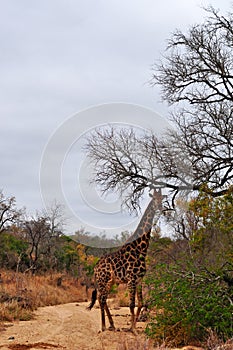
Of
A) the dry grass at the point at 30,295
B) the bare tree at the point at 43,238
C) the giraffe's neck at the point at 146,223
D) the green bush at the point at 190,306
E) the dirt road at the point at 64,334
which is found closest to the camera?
the green bush at the point at 190,306

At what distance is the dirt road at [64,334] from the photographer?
9950 millimetres

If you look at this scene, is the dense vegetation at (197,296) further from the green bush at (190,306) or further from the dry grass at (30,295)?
the dry grass at (30,295)

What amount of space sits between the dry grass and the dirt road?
464mm

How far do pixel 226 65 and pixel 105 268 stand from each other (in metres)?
6.61

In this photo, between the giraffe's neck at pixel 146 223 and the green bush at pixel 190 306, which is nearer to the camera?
the green bush at pixel 190 306

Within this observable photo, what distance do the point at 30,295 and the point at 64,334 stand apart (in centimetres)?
662

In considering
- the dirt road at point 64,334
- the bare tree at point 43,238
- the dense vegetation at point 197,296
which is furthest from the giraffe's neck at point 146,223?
the bare tree at point 43,238

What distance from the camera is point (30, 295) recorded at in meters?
18.0

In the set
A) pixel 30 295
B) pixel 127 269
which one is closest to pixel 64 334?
pixel 127 269

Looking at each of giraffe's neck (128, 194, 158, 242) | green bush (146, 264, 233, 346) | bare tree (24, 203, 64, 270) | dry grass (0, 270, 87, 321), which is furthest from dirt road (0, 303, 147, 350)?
bare tree (24, 203, 64, 270)

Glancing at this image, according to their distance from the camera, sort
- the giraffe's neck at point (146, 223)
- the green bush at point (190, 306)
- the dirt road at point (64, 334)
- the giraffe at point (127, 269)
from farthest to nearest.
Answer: the giraffe's neck at point (146, 223)
the giraffe at point (127, 269)
the dirt road at point (64, 334)
the green bush at point (190, 306)

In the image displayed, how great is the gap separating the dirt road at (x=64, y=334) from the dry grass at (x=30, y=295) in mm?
464

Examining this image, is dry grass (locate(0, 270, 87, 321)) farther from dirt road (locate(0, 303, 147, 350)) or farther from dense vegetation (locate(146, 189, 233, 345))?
dense vegetation (locate(146, 189, 233, 345))

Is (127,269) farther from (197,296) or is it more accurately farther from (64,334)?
(197,296)
